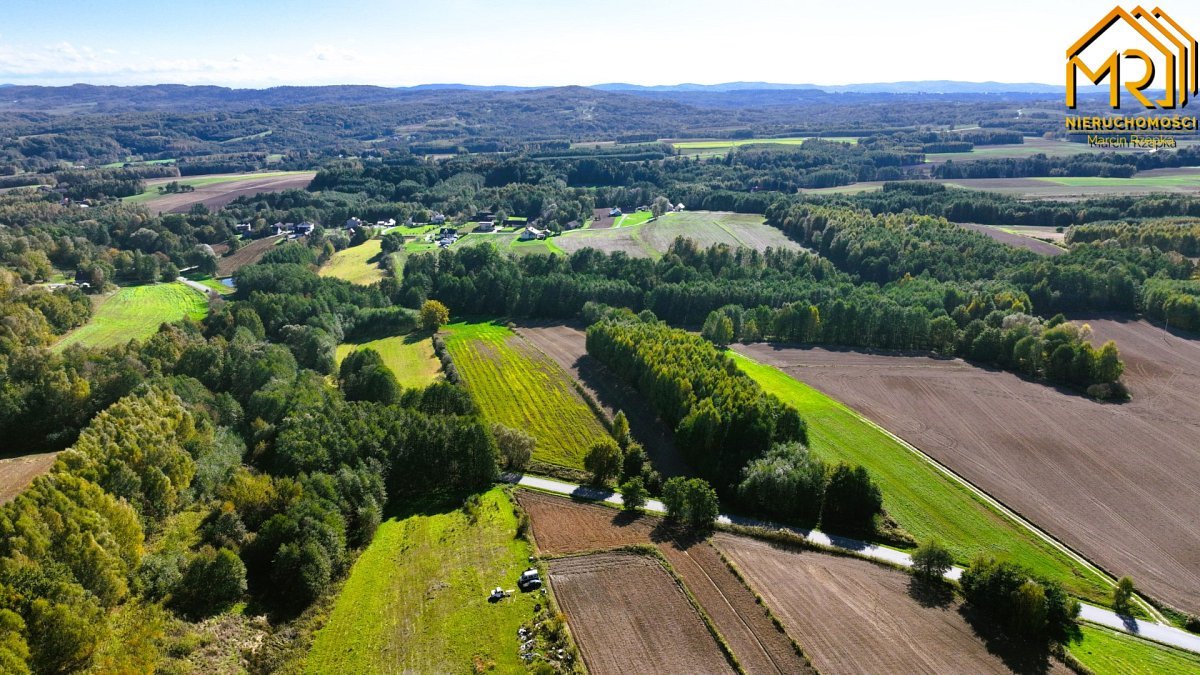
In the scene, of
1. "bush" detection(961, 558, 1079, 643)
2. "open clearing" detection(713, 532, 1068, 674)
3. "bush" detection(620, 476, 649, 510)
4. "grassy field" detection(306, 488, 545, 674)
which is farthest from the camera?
"bush" detection(620, 476, 649, 510)

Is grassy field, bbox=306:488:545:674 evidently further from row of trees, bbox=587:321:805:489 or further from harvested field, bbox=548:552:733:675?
row of trees, bbox=587:321:805:489

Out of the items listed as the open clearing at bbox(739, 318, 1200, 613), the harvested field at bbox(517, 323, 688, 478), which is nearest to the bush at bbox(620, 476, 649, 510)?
the harvested field at bbox(517, 323, 688, 478)

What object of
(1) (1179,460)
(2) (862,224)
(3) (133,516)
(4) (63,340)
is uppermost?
(2) (862,224)

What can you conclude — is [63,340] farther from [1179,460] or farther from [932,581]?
[1179,460]

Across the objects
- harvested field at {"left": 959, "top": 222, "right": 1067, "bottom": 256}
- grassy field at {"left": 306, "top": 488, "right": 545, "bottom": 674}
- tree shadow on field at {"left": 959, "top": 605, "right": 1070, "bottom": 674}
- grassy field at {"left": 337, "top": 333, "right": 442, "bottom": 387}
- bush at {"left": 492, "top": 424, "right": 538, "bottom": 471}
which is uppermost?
harvested field at {"left": 959, "top": 222, "right": 1067, "bottom": 256}

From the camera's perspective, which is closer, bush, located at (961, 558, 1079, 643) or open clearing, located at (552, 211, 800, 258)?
bush, located at (961, 558, 1079, 643)

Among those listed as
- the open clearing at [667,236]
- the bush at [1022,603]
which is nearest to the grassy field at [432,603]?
the bush at [1022,603]

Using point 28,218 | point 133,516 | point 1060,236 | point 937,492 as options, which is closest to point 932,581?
point 937,492
